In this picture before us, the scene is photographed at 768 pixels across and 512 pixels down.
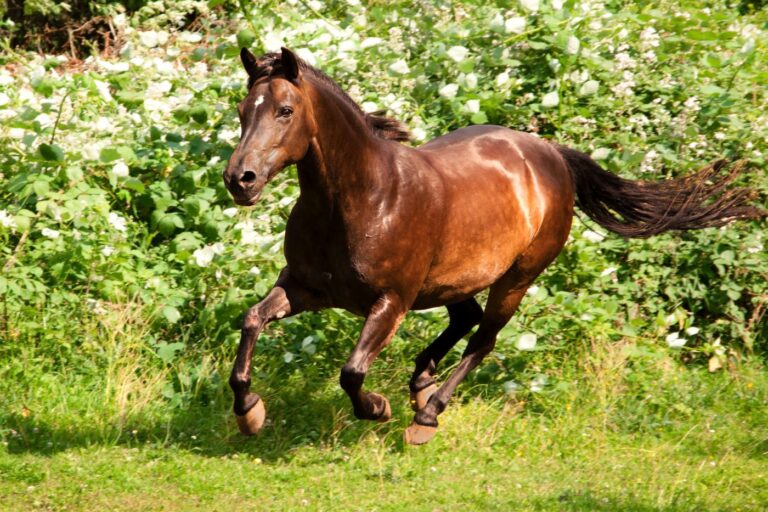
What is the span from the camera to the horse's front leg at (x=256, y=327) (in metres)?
5.35

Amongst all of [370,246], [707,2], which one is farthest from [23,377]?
[707,2]

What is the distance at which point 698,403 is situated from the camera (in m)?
6.80

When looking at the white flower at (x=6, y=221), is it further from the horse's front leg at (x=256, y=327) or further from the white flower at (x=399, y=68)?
the white flower at (x=399, y=68)

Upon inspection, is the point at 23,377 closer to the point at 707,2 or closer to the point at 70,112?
the point at 70,112

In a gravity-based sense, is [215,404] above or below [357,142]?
below

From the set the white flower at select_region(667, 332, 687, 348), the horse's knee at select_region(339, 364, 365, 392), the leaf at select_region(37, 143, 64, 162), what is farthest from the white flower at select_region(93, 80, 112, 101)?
the white flower at select_region(667, 332, 687, 348)

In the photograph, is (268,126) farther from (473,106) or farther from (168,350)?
(473,106)

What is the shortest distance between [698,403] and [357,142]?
2917 mm

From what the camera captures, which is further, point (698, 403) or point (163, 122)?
point (163, 122)

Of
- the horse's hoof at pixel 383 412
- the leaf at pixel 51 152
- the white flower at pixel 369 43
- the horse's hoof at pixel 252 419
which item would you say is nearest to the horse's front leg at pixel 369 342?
the horse's hoof at pixel 383 412

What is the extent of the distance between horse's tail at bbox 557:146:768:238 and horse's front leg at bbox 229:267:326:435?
2162 mm

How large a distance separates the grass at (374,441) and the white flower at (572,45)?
2.24 meters

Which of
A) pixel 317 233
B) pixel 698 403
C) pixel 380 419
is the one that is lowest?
pixel 698 403

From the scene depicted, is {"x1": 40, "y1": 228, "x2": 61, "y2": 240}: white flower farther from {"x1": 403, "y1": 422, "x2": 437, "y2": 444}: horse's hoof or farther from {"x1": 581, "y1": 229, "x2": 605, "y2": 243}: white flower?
{"x1": 581, "y1": 229, "x2": 605, "y2": 243}: white flower
